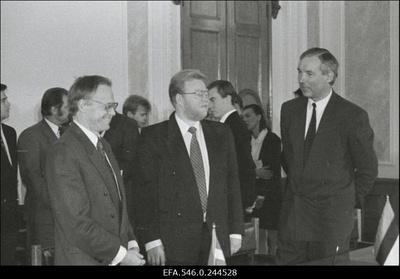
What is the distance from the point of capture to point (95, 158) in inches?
116

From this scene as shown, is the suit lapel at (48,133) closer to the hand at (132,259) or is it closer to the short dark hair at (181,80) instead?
the short dark hair at (181,80)

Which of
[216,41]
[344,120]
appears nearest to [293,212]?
[344,120]

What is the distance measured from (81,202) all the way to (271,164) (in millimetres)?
3502

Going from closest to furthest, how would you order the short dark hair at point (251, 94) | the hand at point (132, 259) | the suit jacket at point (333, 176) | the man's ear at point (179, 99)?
the hand at point (132, 259) < the man's ear at point (179, 99) < the suit jacket at point (333, 176) < the short dark hair at point (251, 94)

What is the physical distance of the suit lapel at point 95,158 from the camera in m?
2.93

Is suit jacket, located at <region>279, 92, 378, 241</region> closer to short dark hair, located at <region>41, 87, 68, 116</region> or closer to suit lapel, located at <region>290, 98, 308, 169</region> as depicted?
suit lapel, located at <region>290, 98, 308, 169</region>

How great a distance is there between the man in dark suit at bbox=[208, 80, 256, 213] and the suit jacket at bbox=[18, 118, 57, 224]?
126 cm

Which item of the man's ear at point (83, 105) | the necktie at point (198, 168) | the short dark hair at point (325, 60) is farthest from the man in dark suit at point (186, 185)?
the short dark hair at point (325, 60)

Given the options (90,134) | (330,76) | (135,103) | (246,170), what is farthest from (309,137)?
(135,103)

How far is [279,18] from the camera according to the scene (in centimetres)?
821

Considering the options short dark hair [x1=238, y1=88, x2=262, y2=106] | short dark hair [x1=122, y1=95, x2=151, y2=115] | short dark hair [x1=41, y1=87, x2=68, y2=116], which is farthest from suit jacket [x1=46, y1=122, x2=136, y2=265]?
short dark hair [x1=238, y1=88, x2=262, y2=106]

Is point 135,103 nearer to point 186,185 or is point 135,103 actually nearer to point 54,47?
point 54,47

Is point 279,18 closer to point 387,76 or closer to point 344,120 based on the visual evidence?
point 387,76
